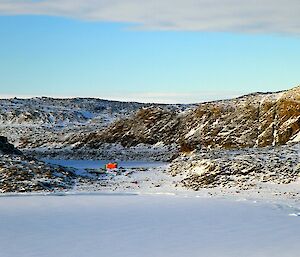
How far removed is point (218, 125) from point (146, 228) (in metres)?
42.0

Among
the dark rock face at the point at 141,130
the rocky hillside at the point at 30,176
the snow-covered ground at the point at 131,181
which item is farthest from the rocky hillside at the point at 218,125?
the rocky hillside at the point at 30,176

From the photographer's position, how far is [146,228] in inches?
612

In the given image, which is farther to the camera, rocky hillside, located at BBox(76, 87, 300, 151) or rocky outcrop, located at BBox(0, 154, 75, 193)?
rocky hillside, located at BBox(76, 87, 300, 151)

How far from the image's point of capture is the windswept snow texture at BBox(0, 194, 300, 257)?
1249 centimetres

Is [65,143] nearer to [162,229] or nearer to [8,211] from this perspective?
[8,211]

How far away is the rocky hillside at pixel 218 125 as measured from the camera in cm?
5031

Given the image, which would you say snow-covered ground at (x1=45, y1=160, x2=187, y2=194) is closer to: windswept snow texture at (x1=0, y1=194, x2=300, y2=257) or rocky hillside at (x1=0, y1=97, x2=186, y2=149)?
windswept snow texture at (x1=0, y1=194, x2=300, y2=257)

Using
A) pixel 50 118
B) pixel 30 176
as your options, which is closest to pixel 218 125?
pixel 30 176

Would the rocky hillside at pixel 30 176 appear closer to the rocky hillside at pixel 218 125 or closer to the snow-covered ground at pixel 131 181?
the snow-covered ground at pixel 131 181

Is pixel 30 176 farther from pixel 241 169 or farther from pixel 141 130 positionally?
pixel 141 130

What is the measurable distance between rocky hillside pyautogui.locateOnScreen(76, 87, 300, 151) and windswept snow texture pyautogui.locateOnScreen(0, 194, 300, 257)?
22.6 metres

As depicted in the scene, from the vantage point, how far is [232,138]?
173 feet

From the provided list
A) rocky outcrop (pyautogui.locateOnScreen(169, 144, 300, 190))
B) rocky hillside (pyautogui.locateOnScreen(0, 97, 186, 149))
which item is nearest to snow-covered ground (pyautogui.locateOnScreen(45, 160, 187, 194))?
rocky outcrop (pyautogui.locateOnScreen(169, 144, 300, 190))

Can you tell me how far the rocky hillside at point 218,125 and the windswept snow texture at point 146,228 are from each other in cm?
2260
